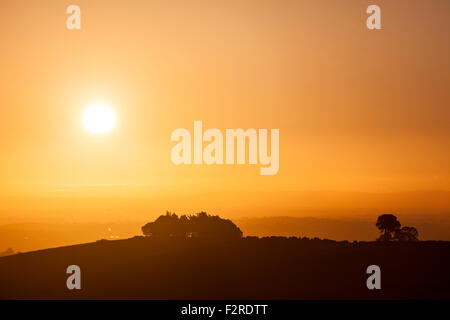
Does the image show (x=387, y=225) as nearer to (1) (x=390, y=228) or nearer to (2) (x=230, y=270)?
(1) (x=390, y=228)

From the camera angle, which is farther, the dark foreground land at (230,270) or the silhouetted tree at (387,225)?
the silhouetted tree at (387,225)

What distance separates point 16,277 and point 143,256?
23.9 ft

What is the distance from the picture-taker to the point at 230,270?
3919 cm

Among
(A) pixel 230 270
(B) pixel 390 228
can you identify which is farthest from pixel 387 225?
(A) pixel 230 270

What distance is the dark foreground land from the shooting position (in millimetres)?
35625

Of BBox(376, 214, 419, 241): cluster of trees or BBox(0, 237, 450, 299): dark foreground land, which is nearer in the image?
BBox(0, 237, 450, 299): dark foreground land

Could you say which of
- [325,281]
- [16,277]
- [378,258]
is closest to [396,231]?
[378,258]

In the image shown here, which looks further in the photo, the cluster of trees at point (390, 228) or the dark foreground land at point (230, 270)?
the cluster of trees at point (390, 228)

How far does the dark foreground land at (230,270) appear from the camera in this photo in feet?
117

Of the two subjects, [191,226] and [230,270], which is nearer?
[230,270]

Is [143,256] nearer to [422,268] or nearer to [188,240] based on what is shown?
[188,240]

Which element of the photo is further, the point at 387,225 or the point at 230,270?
the point at 387,225

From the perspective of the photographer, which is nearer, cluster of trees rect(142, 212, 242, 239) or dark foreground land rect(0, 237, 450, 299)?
dark foreground land rect(0, 237, 450, 299)

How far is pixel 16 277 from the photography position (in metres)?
40.4
